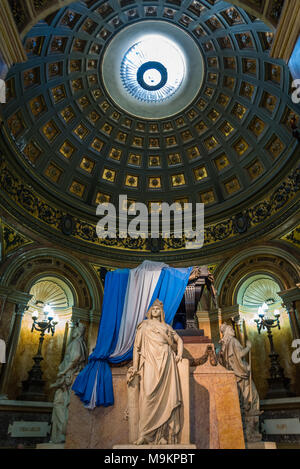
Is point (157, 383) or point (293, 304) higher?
point (293, 304)

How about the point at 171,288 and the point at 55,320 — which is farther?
the point at 55,320

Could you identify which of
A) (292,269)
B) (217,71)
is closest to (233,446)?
(292,269)

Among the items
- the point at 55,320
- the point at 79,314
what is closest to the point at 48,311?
the point at 55,320

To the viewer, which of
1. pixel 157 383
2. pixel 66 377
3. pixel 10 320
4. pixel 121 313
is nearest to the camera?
pixel 157 383

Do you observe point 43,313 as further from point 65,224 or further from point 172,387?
point 172,387

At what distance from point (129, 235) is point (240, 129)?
8.16 m

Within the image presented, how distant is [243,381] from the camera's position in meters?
7.35

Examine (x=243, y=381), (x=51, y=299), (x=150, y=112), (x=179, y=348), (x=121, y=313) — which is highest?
(x=150, y=112)

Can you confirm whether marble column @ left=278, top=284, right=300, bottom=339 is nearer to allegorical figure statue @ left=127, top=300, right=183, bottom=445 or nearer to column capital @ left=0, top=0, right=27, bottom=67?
allegorical figure statue @ left=127, top=300, right=183, bottom=445

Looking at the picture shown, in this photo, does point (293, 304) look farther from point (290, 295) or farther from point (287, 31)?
point (287, 31)

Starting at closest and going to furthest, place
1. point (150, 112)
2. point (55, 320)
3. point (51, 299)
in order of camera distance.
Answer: point (55, 320), point (51, 299), point (150, 112)

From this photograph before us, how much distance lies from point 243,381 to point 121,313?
3.44m

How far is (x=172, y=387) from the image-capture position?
4625mm

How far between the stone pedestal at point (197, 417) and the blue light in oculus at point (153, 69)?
15.5 metres
